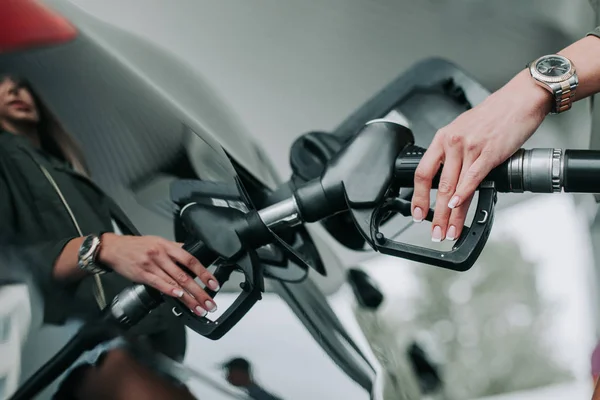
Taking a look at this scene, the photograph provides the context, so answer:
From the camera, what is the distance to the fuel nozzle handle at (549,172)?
0.87 m

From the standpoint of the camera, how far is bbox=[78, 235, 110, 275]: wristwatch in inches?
39.7

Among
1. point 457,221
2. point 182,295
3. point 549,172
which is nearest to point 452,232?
point 457,221

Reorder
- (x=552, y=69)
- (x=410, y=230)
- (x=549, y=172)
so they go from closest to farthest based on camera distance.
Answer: (x=549, y=172), (x=552, y=69), (x=410, y=230)

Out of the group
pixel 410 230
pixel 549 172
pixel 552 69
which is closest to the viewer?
pixel 549 172

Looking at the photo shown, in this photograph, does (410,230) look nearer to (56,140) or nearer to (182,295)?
(182,295)

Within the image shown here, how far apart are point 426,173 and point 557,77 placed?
0.20m

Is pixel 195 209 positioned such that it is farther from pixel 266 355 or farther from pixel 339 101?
pixel 339 101

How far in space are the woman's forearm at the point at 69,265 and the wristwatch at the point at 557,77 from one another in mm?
577

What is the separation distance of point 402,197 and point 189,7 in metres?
0.48

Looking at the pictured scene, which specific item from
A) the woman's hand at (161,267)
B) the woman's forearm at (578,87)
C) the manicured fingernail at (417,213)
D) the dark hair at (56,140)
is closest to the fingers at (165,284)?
the woman's hand at (161,267)

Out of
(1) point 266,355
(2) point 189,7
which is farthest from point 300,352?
(2) point 189,7

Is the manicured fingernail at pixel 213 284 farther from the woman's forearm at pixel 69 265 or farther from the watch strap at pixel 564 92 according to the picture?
the watch strap at pixel 564 92

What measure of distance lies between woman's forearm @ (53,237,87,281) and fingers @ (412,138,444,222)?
408 millimetres

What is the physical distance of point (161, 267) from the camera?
1002 millimetres
